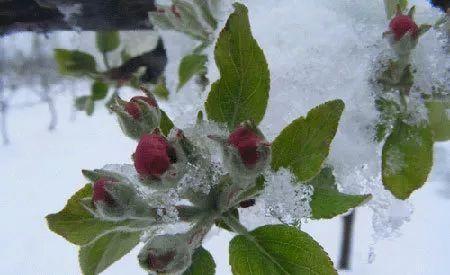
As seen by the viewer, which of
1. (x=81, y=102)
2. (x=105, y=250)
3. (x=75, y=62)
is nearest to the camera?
(x=105, y=250)

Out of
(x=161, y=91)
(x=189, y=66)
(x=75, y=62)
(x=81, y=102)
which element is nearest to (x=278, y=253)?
(x=189, y=66)

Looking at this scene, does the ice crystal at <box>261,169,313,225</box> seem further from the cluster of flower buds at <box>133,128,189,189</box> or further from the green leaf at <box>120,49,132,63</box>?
the green leaf at <box>120,49,132,63</box>

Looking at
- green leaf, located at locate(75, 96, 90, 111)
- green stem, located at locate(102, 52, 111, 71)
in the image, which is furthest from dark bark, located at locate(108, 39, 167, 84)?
green leaf, located at locate(75, 96, 90, 111)

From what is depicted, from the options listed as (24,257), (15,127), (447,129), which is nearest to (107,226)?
(447,129)

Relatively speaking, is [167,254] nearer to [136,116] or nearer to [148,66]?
[136,116]

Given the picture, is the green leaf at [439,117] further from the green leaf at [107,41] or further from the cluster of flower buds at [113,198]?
the green leaf at [107,41]

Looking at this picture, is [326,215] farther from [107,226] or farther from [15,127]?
[15,127]
